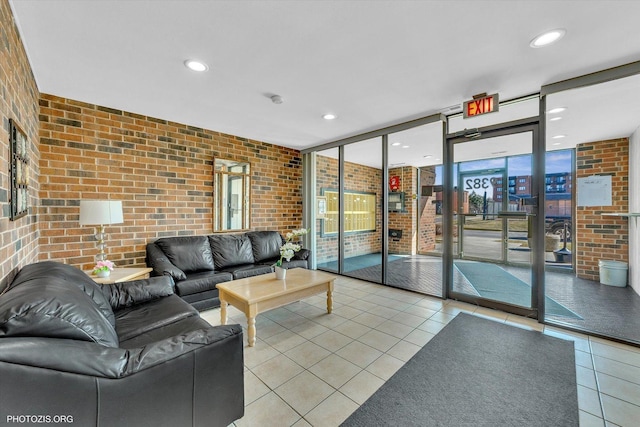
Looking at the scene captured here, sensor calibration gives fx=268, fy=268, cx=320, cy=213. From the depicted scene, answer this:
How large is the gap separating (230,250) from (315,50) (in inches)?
117

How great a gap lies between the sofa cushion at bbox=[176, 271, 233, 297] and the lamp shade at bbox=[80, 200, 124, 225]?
967mm

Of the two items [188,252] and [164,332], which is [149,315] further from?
[188,252]

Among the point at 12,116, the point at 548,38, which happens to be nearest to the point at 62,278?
the point at 12,116

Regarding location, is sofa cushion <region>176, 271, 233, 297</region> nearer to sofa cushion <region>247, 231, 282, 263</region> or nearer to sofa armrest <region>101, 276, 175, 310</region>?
sofa armrest <region>101, 276, 175, 310</region>

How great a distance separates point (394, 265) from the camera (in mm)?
5695

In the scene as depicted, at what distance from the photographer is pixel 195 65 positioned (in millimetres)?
2318

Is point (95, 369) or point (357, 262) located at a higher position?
point (95, 369)

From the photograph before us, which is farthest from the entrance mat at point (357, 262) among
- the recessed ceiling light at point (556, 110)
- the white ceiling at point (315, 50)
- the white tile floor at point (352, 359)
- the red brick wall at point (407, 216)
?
the recessed ceiling light at point (556, 110)

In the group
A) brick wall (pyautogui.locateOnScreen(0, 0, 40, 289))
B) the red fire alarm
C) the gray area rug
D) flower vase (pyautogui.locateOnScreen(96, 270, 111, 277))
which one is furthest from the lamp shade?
the red fire alarm

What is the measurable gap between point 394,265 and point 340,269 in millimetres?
1366

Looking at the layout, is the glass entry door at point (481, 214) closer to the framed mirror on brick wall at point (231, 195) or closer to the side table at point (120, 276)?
the framed mirror on brick wall at point (231, 195)

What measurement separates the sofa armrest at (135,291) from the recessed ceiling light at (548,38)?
11.9 ft

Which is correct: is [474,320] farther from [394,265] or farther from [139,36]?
[139,36]

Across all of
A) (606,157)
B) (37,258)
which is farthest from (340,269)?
(606,157)
